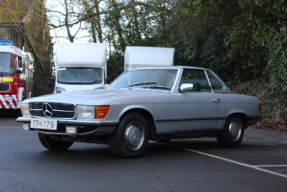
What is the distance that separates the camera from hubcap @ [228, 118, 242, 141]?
820 cm

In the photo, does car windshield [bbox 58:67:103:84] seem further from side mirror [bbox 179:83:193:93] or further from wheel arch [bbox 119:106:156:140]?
wheel arch [bbox 119:106:156:140]

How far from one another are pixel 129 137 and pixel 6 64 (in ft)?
40.3

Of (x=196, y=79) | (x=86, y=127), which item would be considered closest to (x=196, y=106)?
(x=196, y=79)

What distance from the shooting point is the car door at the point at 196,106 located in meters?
7.05

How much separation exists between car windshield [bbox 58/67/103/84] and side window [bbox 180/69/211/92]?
9359mm

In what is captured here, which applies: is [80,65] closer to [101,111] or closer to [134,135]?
[134,135]

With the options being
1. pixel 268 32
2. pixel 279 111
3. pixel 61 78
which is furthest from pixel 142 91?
pixel 61 78

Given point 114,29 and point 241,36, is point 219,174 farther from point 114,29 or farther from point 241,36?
point 114,29

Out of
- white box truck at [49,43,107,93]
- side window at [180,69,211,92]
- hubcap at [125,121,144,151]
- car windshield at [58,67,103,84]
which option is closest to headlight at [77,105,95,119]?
hubcap at [125,121,144,151]

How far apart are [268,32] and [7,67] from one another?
35.0ft

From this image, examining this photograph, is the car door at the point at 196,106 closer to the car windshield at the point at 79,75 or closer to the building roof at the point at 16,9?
the car windshield at the point at 79,75

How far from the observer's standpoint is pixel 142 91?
697cm

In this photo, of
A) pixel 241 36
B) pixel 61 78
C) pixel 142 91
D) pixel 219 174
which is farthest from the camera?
pixel 61 78

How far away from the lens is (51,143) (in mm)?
7070
